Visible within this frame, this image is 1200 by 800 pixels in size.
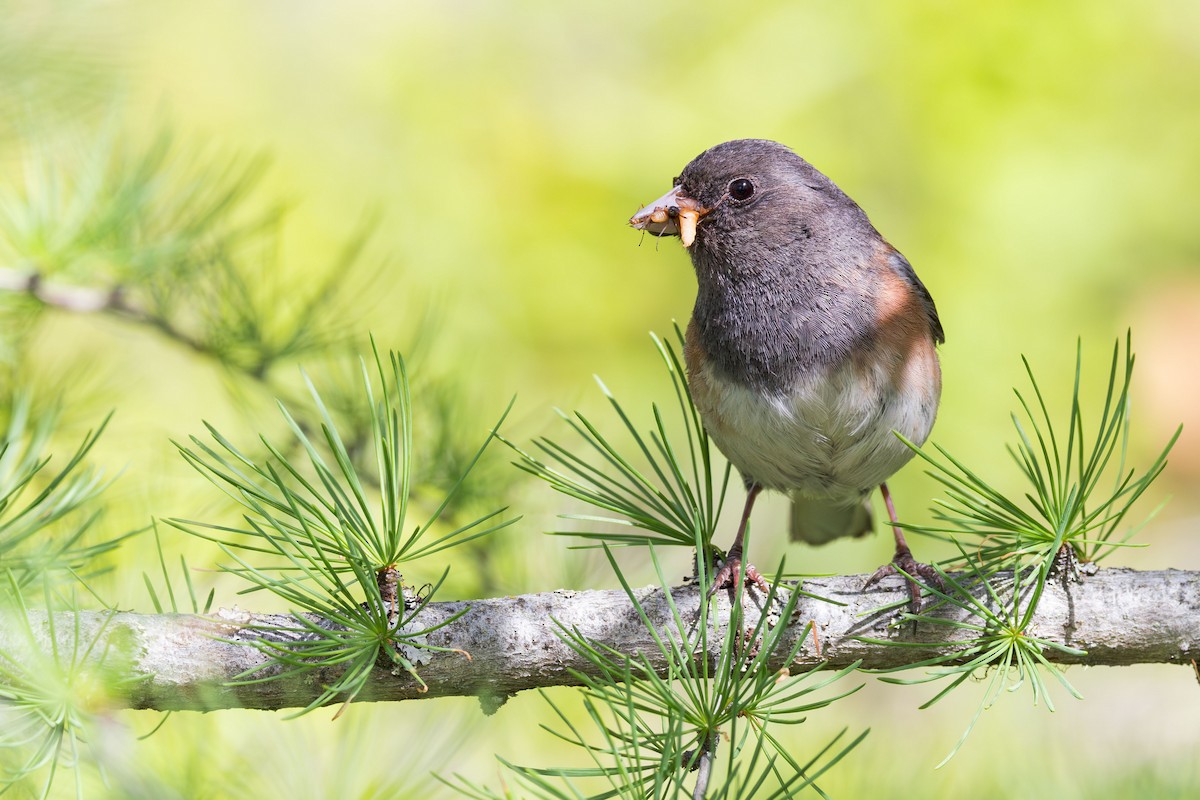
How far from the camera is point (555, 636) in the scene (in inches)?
50.1

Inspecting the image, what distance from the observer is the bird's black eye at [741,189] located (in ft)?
6.11

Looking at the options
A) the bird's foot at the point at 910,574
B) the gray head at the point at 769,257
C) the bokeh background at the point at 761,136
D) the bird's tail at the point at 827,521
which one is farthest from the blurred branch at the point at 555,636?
the bokeh background at the point at 761,136

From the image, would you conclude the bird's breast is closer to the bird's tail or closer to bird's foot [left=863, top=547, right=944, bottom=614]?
bird's foot [left=863, top=547, right=944, bottom=614]

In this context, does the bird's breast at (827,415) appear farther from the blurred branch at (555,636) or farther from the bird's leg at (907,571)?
the blurred branch at (555,636)

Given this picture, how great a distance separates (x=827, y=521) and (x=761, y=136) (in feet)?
5.52

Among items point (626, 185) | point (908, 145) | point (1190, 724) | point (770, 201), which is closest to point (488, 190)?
point (626, 185)

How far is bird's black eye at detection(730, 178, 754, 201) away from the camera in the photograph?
6.11ft

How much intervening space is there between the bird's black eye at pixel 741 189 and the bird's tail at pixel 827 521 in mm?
689

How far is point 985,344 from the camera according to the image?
11.0 feet

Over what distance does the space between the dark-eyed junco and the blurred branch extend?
23cm

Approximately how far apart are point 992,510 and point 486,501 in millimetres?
875

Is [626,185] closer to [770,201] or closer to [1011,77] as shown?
[1011,77]

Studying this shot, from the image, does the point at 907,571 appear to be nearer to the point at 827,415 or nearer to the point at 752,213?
the point at 827,415

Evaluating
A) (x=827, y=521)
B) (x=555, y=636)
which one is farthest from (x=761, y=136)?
(x=555, y=636)
